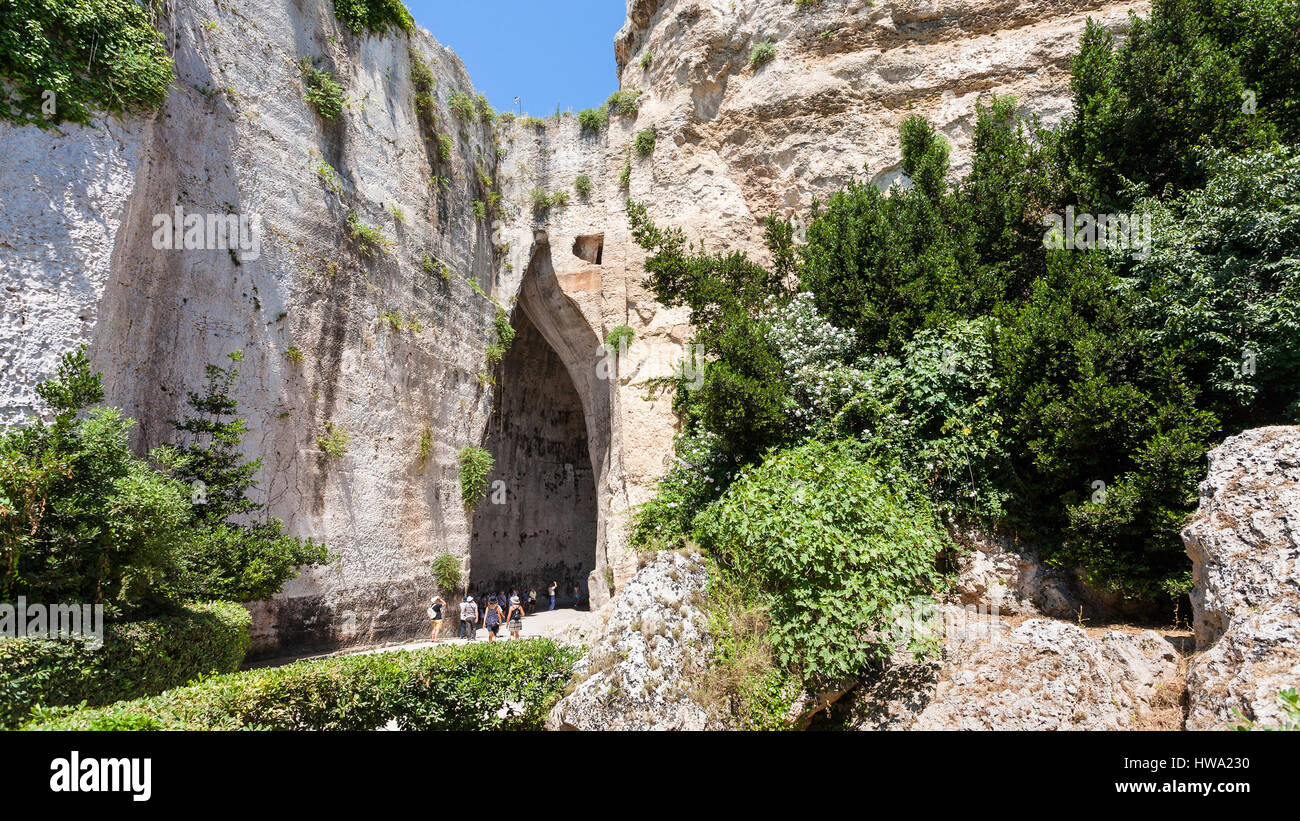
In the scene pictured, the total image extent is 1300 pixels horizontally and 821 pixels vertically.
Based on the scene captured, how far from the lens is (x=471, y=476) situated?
52.6 ft

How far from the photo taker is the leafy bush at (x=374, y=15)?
45.9 ft

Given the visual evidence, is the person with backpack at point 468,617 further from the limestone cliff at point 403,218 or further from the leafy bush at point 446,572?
the limestone cliff at point 403,218

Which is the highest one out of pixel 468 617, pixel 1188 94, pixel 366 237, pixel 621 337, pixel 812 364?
pixel 366 237

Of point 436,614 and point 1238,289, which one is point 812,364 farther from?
point 436,614

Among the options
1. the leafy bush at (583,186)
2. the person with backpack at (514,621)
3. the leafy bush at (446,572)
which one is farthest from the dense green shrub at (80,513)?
the leafy bush at (583,186)

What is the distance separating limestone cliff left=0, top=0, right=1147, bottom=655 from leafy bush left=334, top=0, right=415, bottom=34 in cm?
31

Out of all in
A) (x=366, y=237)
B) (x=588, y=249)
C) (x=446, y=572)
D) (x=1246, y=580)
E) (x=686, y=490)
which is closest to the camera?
(x=1246, y=580)

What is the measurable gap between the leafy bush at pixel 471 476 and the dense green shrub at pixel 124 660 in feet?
25.7

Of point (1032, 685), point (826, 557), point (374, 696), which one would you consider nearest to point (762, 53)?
point (826, 557)

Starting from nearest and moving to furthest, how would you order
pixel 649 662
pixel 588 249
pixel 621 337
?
pixel 649 662
pixel 621 337
pixel 588 249

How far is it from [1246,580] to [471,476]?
46.9ft

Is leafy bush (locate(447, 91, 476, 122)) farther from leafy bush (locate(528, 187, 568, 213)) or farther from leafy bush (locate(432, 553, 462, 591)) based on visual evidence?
leafy bush (locate(432, 553, 462, 591))

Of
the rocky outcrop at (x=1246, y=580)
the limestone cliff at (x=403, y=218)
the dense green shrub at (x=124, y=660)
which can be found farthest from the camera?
the limestone cliff at (x=403, y=218)
